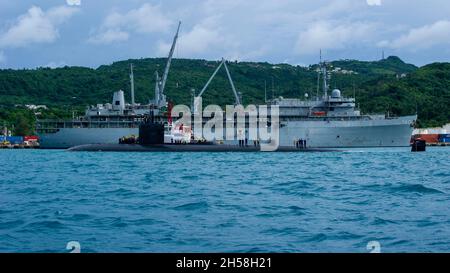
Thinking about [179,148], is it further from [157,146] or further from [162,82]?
[162,82]

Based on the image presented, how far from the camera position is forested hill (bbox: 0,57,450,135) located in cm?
12331

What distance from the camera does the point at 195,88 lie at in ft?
493

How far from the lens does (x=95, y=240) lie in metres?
12.2

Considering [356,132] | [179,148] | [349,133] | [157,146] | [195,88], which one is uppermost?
[195,88]

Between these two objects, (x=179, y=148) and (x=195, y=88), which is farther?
(x=195, y=88)

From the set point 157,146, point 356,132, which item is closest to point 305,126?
point 356,132

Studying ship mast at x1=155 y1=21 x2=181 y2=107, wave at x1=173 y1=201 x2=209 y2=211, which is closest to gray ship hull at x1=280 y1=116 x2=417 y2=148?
ship mast at x1=155 y1=21 x2=181 y2=107

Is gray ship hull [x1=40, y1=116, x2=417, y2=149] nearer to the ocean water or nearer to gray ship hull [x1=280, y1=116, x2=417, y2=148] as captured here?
gray ship hull [x1=280, y1=116, x2=417, y2=148]

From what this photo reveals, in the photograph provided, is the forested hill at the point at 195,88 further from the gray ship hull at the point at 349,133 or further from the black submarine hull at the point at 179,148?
the black submarine hull at the point at 179,148

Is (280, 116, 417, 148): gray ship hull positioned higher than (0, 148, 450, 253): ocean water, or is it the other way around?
(280, 116, 417, 148): gray ship hull

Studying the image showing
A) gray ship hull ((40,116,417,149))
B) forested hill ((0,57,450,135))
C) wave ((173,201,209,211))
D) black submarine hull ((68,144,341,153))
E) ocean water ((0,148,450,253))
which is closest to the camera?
ocean water ((0,148,450,253))

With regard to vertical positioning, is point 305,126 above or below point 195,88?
below
